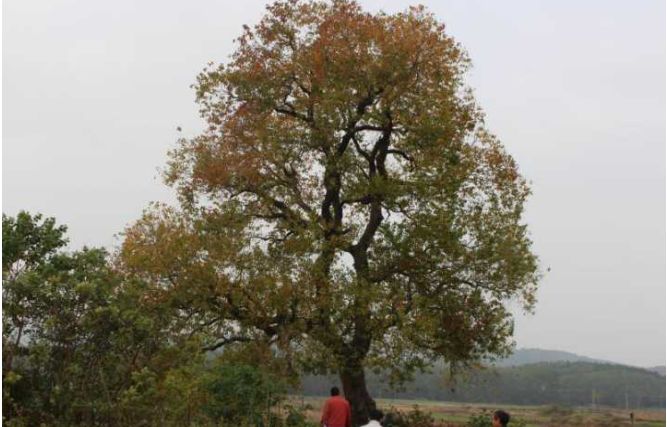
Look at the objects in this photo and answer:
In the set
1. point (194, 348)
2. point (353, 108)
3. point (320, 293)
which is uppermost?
point (353, 108)

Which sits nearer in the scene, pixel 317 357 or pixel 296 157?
pixel 317 357

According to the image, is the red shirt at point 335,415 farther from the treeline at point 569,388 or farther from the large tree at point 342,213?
the treeline at point 569,388

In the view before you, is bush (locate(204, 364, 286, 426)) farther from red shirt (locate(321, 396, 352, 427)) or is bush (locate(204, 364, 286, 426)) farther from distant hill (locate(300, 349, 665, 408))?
distant hill (locate(300, 349, 665, 408))

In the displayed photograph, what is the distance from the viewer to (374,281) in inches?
963

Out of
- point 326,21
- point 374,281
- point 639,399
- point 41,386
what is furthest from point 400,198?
point 639,399

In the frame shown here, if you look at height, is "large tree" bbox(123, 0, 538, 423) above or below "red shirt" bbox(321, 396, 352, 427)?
above

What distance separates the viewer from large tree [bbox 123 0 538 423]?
2255cm

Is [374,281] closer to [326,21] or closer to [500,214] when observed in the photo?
[500,214]

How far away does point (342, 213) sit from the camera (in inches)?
1019

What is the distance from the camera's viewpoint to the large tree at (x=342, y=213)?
888 inches

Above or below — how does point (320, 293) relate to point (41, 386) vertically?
above

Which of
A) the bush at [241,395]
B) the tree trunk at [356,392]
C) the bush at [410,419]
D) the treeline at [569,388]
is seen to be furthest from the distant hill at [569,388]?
the bush at [241,395]

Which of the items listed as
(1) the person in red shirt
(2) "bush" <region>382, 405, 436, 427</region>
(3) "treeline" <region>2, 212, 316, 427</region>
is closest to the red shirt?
(1) the person in red shirt

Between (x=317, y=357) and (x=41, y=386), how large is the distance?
28.2ft
